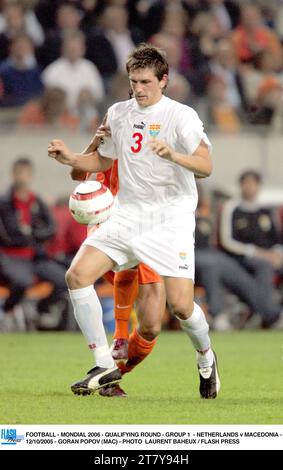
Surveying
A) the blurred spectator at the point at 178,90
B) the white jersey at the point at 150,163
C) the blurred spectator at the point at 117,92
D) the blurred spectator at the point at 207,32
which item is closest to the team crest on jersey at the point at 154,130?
the white jersey at the point at 150,163

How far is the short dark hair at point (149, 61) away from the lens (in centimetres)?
782

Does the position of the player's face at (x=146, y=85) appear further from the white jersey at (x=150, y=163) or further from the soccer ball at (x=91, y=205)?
the soccer ball at (x=91, y=205)

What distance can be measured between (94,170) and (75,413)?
1807 mm

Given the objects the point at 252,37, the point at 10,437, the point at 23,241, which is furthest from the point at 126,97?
the point at 10,437

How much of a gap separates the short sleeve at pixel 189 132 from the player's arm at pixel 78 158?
641 millimetres

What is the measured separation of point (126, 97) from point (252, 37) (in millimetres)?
4334

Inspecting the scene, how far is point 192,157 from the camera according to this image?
7.59m

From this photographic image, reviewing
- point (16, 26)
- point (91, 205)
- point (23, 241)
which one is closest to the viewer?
point (91, 205)

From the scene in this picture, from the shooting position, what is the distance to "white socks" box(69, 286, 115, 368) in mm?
7859

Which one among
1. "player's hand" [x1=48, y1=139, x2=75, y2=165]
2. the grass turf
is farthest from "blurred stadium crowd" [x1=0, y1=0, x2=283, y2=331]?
"player's hand" [x1=48, y1=139, x2=75, y2=165]

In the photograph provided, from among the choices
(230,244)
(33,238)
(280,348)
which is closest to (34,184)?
(33,238)

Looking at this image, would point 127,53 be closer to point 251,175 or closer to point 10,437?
point 251,175

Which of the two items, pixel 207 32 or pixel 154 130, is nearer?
pixel 154 130

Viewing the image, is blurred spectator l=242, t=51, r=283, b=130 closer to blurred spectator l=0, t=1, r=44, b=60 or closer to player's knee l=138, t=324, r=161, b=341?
blurred spectator l=0, t=1, r=44, b=60
